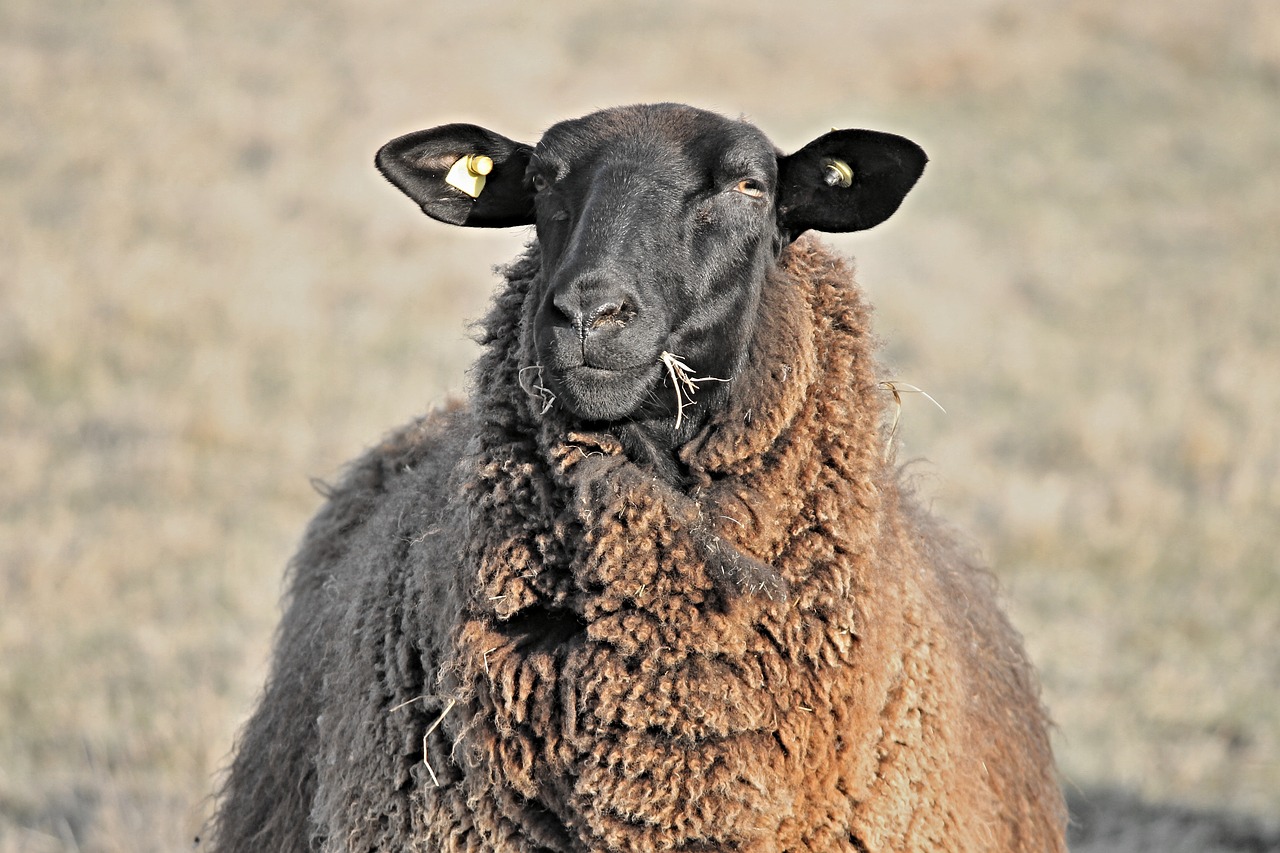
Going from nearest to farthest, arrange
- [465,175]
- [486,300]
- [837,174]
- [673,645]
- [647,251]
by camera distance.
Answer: [673,645], [647,251], [837,174], [465,175], [486,300]

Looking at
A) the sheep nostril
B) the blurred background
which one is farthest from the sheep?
the blurred background

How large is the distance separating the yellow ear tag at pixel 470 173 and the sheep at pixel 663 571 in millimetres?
20

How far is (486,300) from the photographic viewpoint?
15.6 m

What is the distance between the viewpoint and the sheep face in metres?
3.49

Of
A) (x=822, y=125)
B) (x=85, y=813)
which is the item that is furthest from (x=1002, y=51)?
(x=85, y=813)

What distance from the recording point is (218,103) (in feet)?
70.4

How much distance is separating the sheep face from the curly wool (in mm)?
122

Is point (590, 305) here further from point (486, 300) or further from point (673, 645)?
point (486, 300)

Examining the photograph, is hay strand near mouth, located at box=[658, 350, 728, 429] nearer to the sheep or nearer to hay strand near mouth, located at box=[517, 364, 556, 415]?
the sheep

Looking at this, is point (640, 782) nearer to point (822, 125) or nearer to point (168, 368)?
point (168, 368)

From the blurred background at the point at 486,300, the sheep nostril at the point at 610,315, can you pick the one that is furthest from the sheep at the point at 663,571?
the blurred background at the point at 486,300

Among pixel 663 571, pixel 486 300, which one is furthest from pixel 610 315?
pixel 486 300

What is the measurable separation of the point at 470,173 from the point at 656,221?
37.2 inches

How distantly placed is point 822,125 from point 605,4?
31.3 ft
